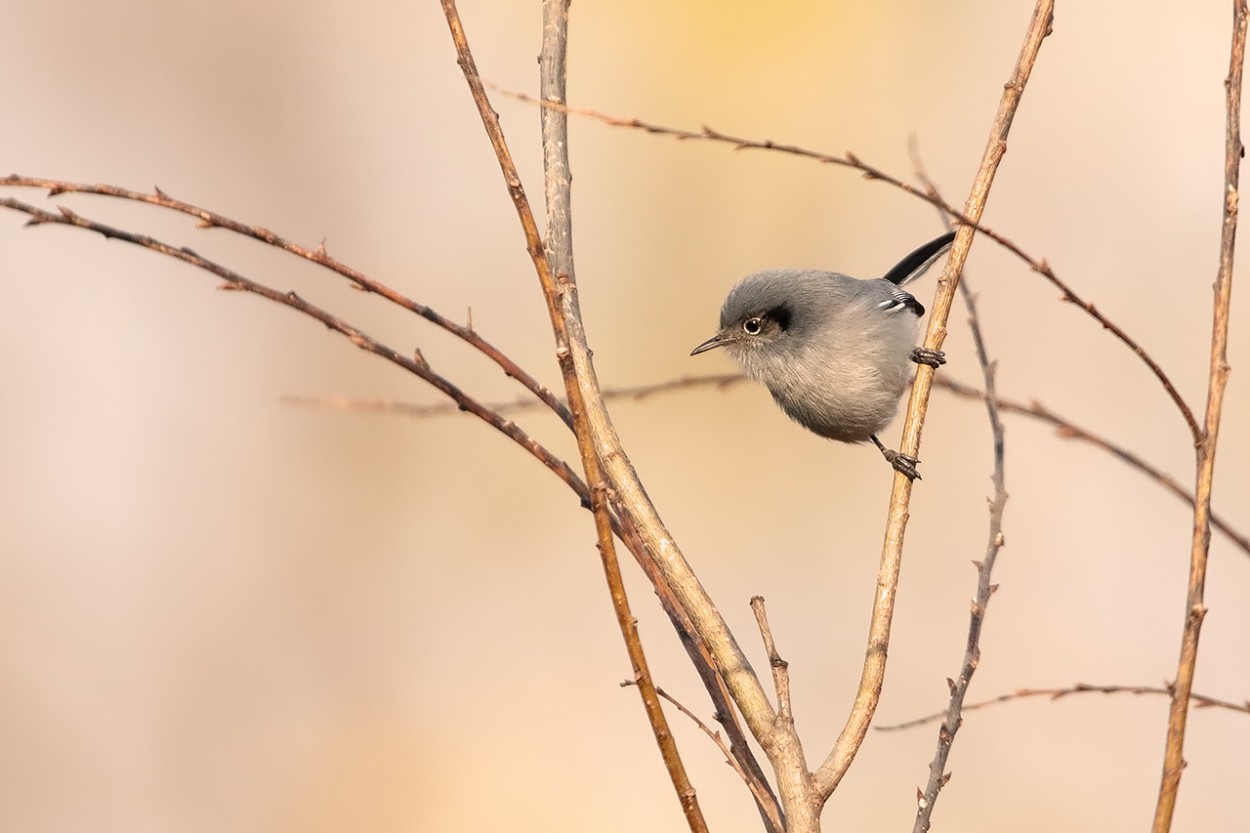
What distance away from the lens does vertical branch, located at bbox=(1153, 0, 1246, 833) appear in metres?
1.02

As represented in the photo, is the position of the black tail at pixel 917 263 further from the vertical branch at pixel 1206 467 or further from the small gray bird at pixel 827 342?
the vertical branch at pixel 1206 467

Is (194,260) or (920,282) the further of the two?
(920,282)

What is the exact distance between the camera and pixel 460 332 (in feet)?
3.99

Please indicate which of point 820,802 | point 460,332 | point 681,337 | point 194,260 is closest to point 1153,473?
point 820,802

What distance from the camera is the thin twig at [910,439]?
1309 mm

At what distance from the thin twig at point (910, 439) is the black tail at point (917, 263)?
1.42 meters

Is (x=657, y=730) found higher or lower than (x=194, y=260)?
lower

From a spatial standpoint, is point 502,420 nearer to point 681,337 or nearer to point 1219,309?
point 1219,309

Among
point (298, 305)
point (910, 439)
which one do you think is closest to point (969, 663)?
point (910, 439)

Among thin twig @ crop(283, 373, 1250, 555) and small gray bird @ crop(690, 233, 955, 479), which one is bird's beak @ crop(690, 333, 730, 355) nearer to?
small gray bird @ crop(690, 233, 955, 479)

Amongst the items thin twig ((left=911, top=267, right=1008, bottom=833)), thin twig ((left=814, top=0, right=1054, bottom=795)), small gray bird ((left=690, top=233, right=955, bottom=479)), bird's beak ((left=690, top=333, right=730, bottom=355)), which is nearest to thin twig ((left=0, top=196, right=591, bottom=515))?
thin twig ((left=814, top=0, right=1054, bottom=795))

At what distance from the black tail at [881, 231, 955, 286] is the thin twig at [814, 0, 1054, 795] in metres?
1.42

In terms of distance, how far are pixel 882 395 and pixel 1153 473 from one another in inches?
55.8

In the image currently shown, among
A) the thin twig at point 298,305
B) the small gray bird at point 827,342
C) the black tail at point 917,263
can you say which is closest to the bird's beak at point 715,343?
the small gray bird at point 827,342
